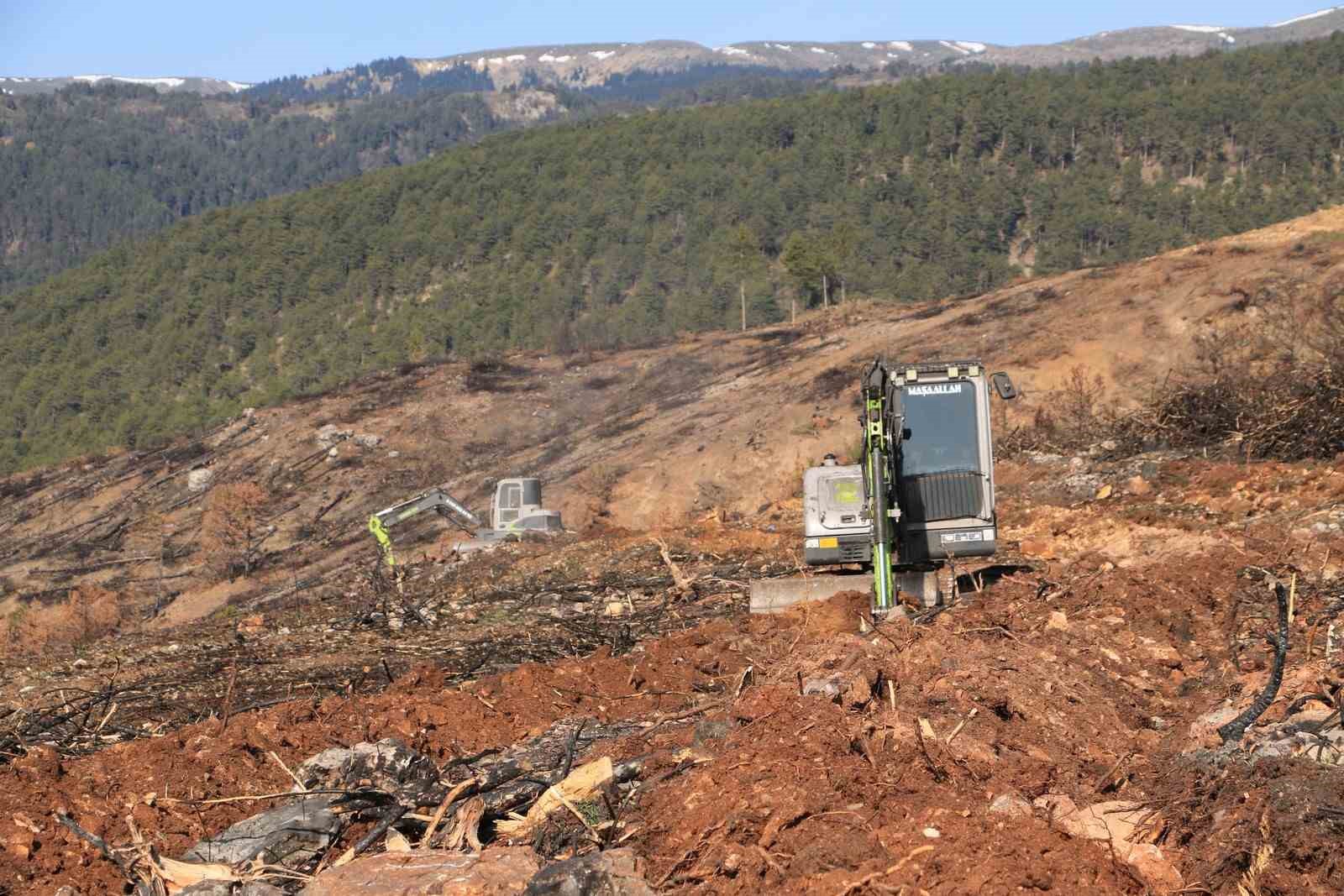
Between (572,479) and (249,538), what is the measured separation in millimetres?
9439

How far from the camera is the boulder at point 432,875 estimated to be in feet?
21.9

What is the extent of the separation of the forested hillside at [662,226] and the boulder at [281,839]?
263 feet

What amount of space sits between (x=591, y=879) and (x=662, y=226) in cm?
11772

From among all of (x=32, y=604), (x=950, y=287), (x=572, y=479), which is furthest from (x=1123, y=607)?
(x=950, y=287)

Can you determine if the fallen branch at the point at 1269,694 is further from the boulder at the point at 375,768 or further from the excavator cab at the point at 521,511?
the excavator cab at the point at 521,511

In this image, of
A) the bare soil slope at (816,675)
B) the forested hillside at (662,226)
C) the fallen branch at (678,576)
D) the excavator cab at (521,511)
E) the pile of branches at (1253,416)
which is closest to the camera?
the bare soil slope at (816,675)

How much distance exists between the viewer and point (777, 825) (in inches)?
277

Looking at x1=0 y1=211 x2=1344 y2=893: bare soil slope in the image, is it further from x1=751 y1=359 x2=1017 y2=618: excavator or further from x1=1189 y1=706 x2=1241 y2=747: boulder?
x1=751 y1=359 x2=1017 y2=618: excavator

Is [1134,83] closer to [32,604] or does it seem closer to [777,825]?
[32,604]

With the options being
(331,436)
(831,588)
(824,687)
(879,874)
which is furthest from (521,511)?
(879,874)

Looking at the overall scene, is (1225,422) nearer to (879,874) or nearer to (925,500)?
(925,500)

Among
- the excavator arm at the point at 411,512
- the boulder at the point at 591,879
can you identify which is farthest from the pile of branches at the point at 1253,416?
the boulder at the point at 591,879

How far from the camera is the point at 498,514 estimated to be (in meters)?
29.7

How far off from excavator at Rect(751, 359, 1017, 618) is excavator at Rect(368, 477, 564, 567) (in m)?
11.5
